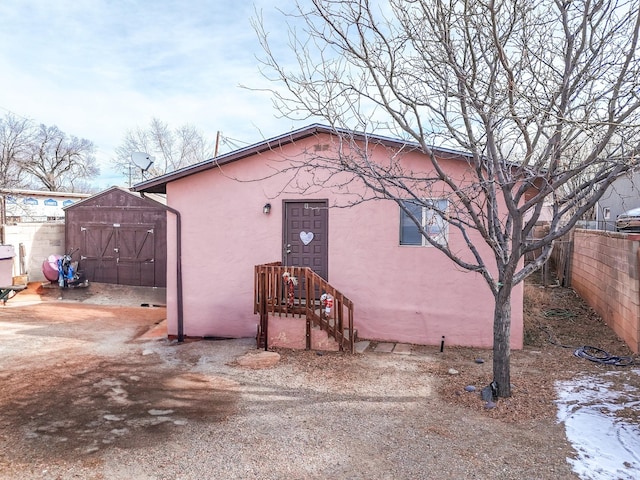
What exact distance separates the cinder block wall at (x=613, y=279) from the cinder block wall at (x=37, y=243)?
14.6 m

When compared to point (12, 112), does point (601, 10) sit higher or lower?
lower

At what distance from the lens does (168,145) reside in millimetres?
32500

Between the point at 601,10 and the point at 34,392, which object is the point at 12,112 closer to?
the point at 34,392

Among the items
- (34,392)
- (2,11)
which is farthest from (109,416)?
(2,11)

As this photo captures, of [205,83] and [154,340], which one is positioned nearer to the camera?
[154,340]

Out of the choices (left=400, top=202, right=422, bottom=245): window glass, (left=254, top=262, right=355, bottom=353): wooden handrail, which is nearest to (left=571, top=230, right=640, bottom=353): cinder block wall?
(left=400, top=202, right=422, bottom=245): window glass

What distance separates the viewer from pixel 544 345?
272 inches

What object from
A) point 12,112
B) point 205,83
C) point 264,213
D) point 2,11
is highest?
point 12,112

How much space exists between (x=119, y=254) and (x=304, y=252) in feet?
24.5

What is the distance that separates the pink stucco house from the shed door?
4399 mm

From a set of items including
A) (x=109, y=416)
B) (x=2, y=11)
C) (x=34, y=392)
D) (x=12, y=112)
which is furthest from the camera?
(x=12, y=112)

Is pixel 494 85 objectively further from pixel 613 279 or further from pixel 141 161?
pixel 141 161

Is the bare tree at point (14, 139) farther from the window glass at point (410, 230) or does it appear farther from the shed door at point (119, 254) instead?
the window glass at point (410, 230)

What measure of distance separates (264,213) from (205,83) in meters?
4.21
